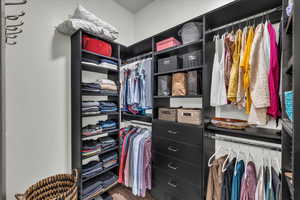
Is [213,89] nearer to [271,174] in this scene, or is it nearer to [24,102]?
[271,174]

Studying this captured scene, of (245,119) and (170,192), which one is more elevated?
(245,119)

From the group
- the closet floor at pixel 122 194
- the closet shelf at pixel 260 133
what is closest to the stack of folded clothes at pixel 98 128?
the closet floor at pixel 122 194

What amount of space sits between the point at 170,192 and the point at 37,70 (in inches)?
82.6

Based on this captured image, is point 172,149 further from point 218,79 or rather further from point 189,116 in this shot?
point 218,79

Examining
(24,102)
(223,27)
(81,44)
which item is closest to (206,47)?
(223,27)

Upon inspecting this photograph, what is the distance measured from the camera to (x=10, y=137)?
4.17 ft

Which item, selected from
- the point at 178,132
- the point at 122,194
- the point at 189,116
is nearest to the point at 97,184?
the point at 122,194

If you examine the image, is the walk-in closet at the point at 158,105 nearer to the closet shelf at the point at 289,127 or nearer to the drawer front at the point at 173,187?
the drawer front at the point at 173,187

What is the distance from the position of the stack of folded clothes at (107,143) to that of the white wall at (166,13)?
191 cm

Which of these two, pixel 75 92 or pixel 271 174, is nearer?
pixel 271 174

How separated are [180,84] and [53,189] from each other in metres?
1.83

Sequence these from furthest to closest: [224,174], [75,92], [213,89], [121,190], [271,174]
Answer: [121,190] → [75,92] → [213,89] → [224,174] → [271,174]

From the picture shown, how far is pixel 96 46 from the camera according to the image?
1.63m

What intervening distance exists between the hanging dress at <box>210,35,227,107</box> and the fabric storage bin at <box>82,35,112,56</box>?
135cm
